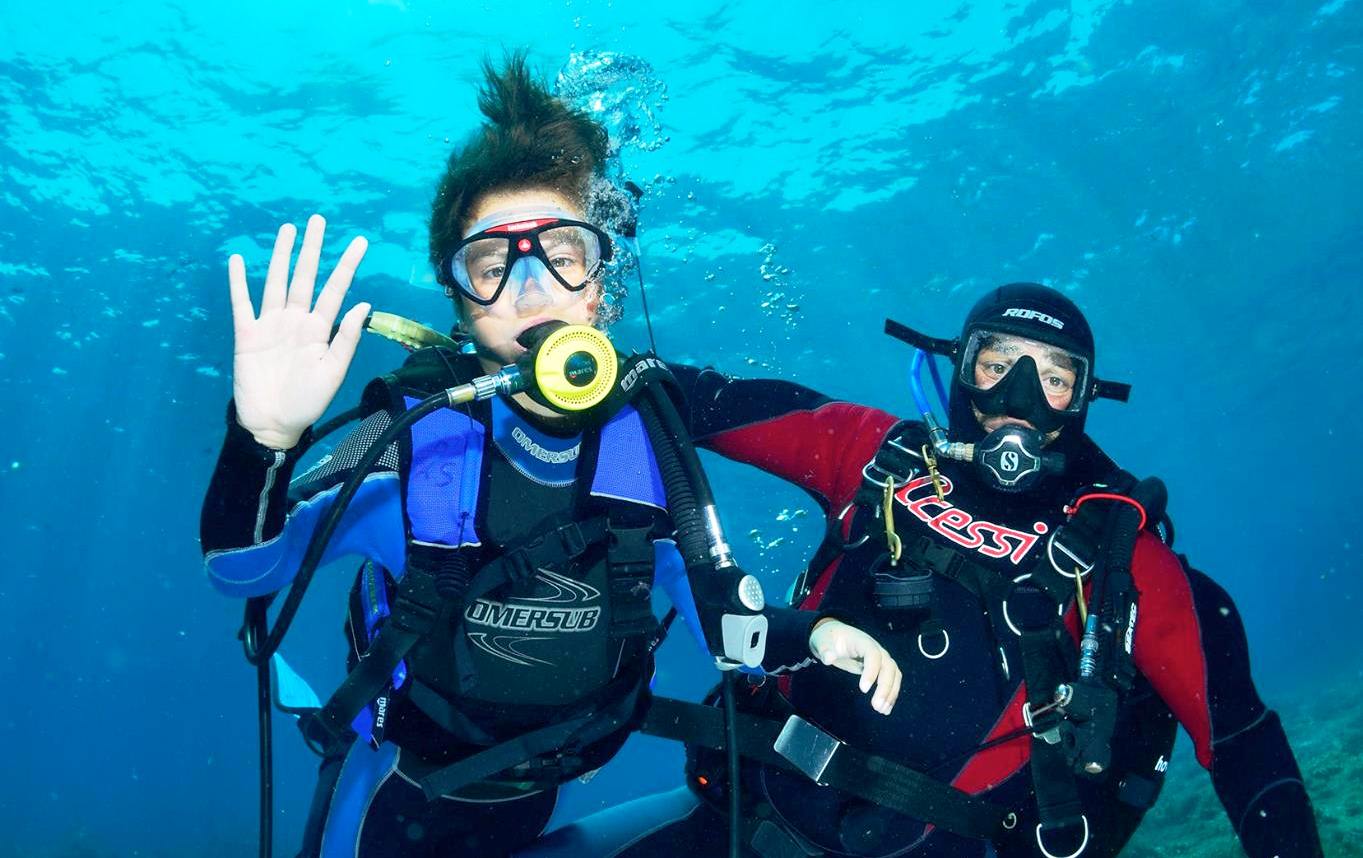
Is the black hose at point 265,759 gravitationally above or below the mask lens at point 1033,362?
below

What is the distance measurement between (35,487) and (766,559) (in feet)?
118

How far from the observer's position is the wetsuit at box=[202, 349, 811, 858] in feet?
9.75

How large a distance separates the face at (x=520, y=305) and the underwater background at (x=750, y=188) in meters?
2.31

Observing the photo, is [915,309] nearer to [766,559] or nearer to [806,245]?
[806,245]

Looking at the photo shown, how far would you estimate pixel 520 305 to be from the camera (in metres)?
3.21

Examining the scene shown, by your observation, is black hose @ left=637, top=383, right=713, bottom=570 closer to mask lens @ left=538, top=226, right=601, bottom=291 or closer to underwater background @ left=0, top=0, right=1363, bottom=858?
mask lens @ left=538, top=226, right=601, bottom=291

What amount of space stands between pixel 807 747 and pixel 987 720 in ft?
2.84

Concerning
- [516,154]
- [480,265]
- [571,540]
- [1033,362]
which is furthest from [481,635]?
[1033,362]

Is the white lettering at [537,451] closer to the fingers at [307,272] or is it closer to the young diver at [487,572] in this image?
the young diver at [487,572]

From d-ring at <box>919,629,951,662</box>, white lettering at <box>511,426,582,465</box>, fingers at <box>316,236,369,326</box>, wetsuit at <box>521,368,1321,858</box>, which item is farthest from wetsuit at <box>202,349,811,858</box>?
d-ring at <box>919,629,951,662</box>

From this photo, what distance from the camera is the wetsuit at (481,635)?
117 inches

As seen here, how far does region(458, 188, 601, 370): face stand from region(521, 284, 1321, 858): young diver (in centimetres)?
171

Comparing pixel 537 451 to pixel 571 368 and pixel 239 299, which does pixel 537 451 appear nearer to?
pixel 571 368

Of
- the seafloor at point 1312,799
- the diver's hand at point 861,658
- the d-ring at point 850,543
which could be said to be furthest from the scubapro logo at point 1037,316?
the seafloor at point 1312,799
